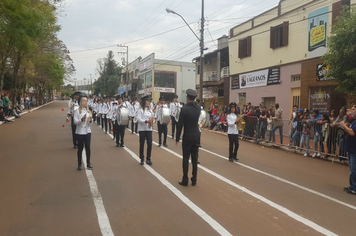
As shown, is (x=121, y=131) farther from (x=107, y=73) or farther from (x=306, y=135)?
(x=107, y=73)

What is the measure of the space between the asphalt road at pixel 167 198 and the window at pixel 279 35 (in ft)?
35.7

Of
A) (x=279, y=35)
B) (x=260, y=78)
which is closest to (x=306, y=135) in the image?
(x=279, y=35)

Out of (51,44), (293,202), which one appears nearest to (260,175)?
(293,202)

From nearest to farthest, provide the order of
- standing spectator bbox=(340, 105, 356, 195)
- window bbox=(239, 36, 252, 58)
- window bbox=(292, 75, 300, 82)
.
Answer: standing spectator bbox=(340, 105, 356, 195) < window bbox=(292, 75, 300, 82) < window bbox=(239, 36, 252, 58)

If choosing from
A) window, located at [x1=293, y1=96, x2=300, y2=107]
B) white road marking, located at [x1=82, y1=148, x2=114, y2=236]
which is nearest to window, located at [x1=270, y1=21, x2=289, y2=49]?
window, located at [x1=293, y1=96, x2=300, y2=107]

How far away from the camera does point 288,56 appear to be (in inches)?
734

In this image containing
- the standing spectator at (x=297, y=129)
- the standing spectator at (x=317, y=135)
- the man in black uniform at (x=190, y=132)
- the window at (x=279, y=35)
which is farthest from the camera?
the window at (x=279, y=35)

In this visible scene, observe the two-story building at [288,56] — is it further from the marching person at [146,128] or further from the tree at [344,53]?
the marching person at [146,128]

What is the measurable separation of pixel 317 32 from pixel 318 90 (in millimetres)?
3134

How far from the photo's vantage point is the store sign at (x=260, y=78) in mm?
19828

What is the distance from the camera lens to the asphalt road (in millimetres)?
4539

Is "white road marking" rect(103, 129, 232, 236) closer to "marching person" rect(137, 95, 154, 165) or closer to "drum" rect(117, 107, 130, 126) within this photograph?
"marching person" rect(137, 95, 154, 165)

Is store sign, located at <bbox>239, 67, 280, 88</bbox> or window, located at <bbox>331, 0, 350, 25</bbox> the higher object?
window, located at <bbox>331, 0, 350, 25</bbox>

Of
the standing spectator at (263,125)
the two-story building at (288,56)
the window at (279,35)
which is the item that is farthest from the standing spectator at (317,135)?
the window at (279,35)
